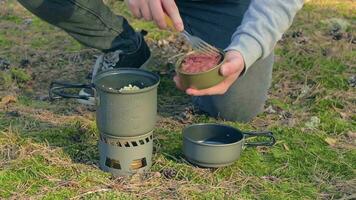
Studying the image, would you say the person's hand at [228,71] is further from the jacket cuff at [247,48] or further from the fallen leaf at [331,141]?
the fallen leaf at [331,141]

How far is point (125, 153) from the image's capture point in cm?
249

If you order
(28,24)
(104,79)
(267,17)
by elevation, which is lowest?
(28,24)

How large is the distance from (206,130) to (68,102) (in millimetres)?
919

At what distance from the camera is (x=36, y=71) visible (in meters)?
3.81

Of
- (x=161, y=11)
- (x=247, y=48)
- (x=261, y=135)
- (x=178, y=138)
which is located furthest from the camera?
(x=178, y=138)

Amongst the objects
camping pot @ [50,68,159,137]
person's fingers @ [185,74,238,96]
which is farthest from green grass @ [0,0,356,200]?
person's fingers @ [185,74,238,96]

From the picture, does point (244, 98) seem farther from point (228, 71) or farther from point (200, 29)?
point (228, 71)

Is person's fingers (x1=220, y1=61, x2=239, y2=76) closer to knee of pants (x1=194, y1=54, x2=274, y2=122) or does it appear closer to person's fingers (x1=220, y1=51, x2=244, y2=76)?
person's fingers (x1=220, y1=51, x2=244, y2=76)

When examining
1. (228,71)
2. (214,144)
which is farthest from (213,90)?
(214,144)

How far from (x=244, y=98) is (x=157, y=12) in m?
1.08

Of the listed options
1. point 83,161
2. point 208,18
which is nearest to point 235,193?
point 83,161

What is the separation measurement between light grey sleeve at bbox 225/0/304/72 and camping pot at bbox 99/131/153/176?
513mm

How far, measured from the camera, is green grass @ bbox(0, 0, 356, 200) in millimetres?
2502

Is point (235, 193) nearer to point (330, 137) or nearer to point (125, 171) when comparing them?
point (125, 171)
